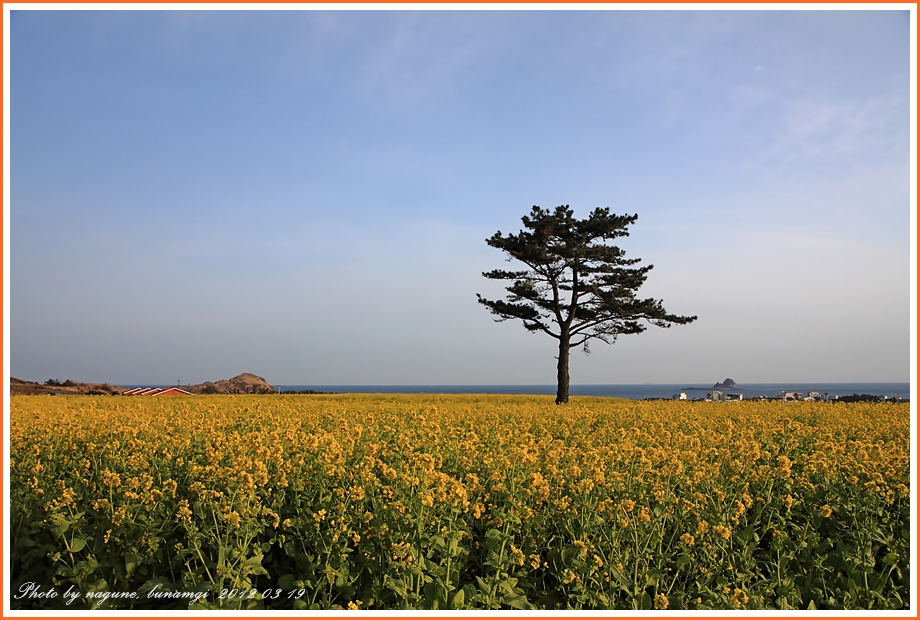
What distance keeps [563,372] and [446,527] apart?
19.2m

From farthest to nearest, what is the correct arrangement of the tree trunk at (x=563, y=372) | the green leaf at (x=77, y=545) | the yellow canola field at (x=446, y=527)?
the tree trunk at (x=563, y=372) < the green leaf at (x=77, y=545) < the yellow canola field at (x=446, y=527)

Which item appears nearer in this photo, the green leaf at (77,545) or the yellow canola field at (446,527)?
the yellow canola field at (446,527)

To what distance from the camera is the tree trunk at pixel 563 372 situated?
22.0 m

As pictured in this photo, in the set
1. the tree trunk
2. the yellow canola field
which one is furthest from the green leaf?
the tree trunk

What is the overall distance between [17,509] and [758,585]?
220 inches

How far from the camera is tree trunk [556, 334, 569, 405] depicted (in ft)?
72.2

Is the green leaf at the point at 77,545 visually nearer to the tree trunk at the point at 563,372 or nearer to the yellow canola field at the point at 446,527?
the yellow canola field at the point at 446,527

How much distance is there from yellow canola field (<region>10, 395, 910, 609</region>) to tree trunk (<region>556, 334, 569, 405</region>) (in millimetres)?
16566

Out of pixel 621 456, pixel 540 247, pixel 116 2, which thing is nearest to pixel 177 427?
pixel 116 2

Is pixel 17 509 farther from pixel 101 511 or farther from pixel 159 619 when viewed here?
pixel 159 619

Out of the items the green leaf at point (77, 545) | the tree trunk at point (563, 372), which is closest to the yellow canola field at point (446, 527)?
the green leaf at point (77, 545)

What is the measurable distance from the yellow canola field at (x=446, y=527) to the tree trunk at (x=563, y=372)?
1657 centimetres

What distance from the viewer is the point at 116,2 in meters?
4.06

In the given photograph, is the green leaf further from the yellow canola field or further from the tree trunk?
the tree trunk
